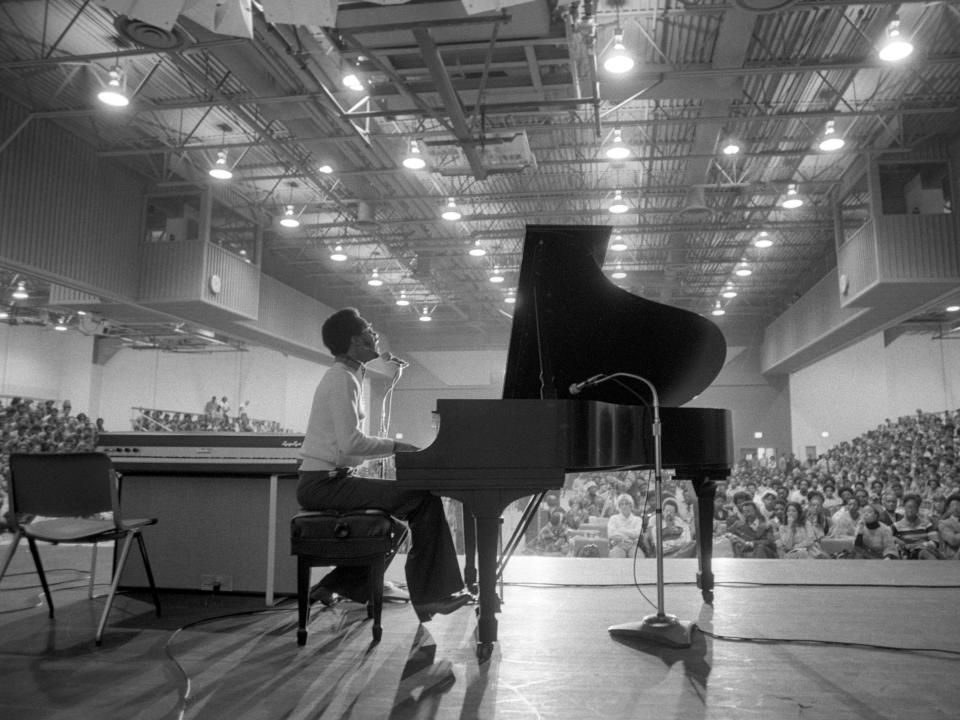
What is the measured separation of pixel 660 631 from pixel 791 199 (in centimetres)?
1041

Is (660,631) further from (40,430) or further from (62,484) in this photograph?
(40,430)

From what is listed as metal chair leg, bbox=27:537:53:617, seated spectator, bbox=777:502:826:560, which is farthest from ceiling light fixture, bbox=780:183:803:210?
metal chair leg, bbox=27:537:53:617

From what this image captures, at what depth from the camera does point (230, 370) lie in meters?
21.9

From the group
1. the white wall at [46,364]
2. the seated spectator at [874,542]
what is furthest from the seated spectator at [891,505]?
the white wall at [46,364]

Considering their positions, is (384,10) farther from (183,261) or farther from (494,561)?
(183,261)

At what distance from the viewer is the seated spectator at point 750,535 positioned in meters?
6.69

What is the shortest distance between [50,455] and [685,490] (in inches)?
375

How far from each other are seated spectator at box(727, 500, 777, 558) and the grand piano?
312cm

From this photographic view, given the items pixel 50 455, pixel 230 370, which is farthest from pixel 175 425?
pixel 50 455

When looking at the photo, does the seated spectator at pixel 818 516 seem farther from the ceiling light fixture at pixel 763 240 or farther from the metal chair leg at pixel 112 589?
the ceiling light fixture at pixel 763 240

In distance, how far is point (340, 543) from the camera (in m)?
2.96

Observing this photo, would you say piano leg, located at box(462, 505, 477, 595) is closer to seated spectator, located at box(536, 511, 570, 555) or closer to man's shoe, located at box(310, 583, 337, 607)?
man's shoe, located at box(310, 583, 337, 607)

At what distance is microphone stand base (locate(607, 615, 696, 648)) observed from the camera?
292 centimetres

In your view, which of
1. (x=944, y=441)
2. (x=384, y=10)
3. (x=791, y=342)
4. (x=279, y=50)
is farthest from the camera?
(x=791, y=342)
